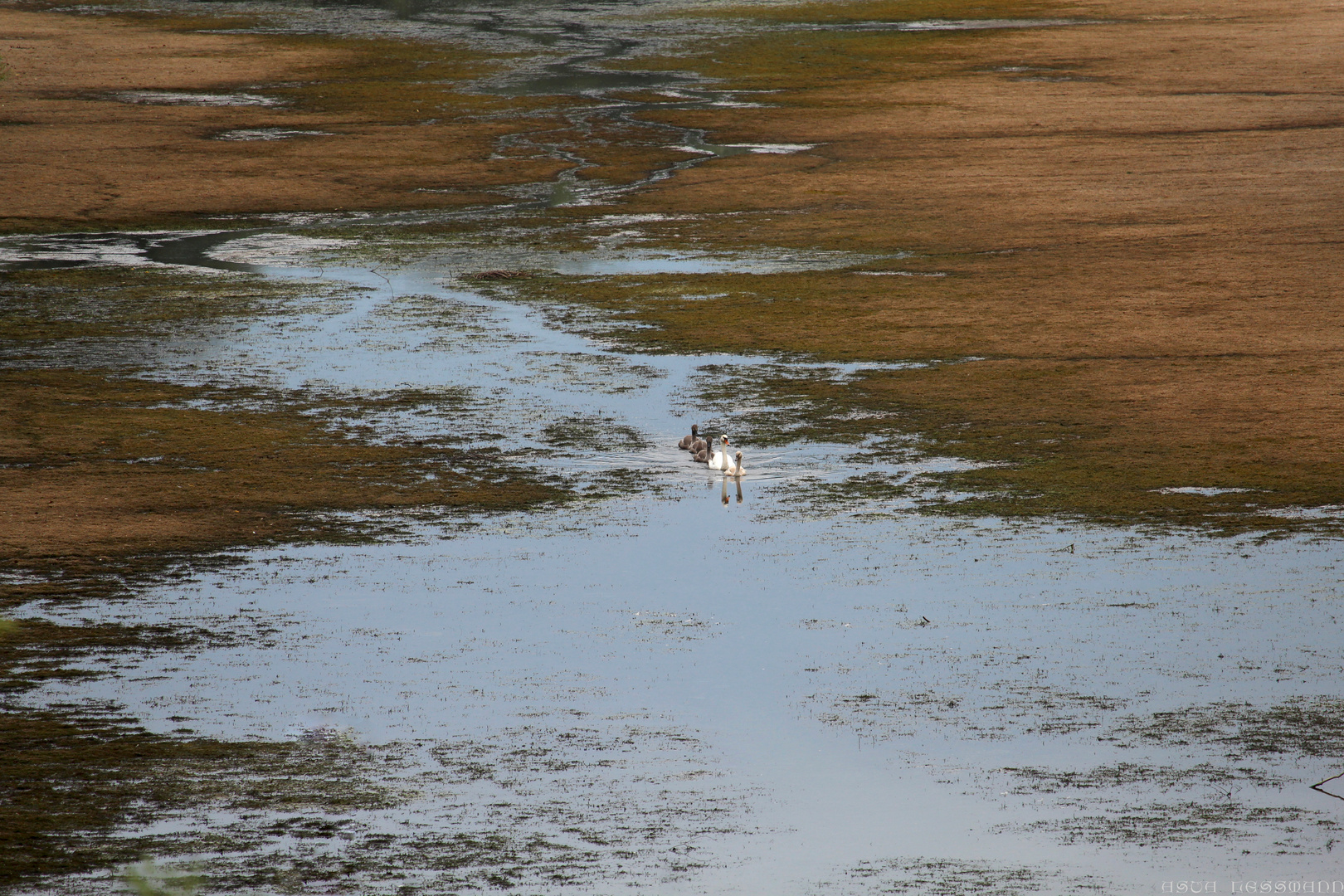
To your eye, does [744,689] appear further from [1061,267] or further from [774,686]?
[1061,267]

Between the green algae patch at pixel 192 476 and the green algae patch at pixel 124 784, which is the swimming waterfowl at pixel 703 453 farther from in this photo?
the green algae patch at pixel 124 784

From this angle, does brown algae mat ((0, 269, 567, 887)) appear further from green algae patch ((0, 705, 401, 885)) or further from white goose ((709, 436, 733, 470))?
white goose ((709, 436, 733, 470))

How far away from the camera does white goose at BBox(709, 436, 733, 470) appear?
13203 mm

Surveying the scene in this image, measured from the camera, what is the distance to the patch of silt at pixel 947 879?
7.28 m

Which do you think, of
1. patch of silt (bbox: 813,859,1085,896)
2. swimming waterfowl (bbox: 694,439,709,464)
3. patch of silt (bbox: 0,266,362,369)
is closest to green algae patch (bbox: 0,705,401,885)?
patch of silt (bbox: 813,859,1085,896)

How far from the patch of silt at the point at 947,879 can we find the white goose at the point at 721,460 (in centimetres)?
588

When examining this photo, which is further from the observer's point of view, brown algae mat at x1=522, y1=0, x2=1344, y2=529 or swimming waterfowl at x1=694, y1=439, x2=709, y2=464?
brown algae mat at x1=522, y1=0, x2=1344, y2=529

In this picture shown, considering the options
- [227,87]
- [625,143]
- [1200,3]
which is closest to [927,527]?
[625,143]

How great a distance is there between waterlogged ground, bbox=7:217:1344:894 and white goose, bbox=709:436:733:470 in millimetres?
198

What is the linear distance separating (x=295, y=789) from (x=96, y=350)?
417 inches

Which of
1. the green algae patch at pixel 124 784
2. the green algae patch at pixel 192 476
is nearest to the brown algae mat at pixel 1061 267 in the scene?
the green algae patch at pixel 192 476

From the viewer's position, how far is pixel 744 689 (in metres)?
9.59

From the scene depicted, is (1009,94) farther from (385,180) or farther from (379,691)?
(379,691)

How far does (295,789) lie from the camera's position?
8.14 metres
